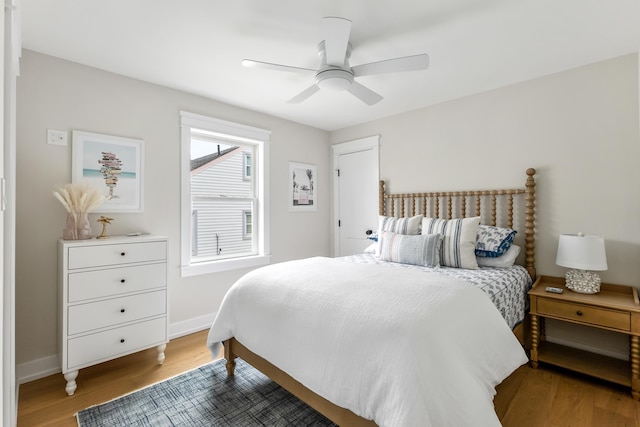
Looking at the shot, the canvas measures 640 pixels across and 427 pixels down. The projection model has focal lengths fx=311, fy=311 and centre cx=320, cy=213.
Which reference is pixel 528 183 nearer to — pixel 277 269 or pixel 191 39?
pixel 277 269

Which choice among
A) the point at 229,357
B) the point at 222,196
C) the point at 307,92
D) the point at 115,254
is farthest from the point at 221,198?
the point at 229,357

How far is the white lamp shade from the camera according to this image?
220 cm

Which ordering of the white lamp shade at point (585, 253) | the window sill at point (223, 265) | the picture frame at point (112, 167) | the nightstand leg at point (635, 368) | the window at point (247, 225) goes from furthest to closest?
1. the window at point (247, 225)
2. the window sill at point (223, 265)
3. the picture frame at point (112, 167)
4. the white lamp shade at point (585, 253)
5. the nightstand leg at point (635, 368)

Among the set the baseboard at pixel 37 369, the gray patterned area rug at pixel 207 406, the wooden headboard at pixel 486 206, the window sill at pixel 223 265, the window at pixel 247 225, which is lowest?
the gray patterned area rug at pixel 207 406

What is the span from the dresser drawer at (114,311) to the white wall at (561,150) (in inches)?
116

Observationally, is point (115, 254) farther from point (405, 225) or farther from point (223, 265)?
point (405, 225)

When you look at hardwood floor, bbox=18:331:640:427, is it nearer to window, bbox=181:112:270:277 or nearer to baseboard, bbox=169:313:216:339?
baseboard, bbox=169:313:216:339

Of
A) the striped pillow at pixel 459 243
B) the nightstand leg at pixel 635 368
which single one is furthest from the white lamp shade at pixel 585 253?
the striped pillow at pixel 459 243

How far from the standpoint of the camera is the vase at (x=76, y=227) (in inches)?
88.2

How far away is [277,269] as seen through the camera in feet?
7.47

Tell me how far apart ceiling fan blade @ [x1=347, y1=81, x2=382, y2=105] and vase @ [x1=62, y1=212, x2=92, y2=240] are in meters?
2.18

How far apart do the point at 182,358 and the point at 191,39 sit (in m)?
2.46

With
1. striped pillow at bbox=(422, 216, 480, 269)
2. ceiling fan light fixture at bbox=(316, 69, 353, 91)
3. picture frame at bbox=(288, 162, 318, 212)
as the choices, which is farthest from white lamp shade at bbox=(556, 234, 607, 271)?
picture frame at bbox=(288, 162, 318, 212)

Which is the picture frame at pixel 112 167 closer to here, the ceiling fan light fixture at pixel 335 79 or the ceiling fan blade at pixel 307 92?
the ceiling fan blade at pixel 307 92
